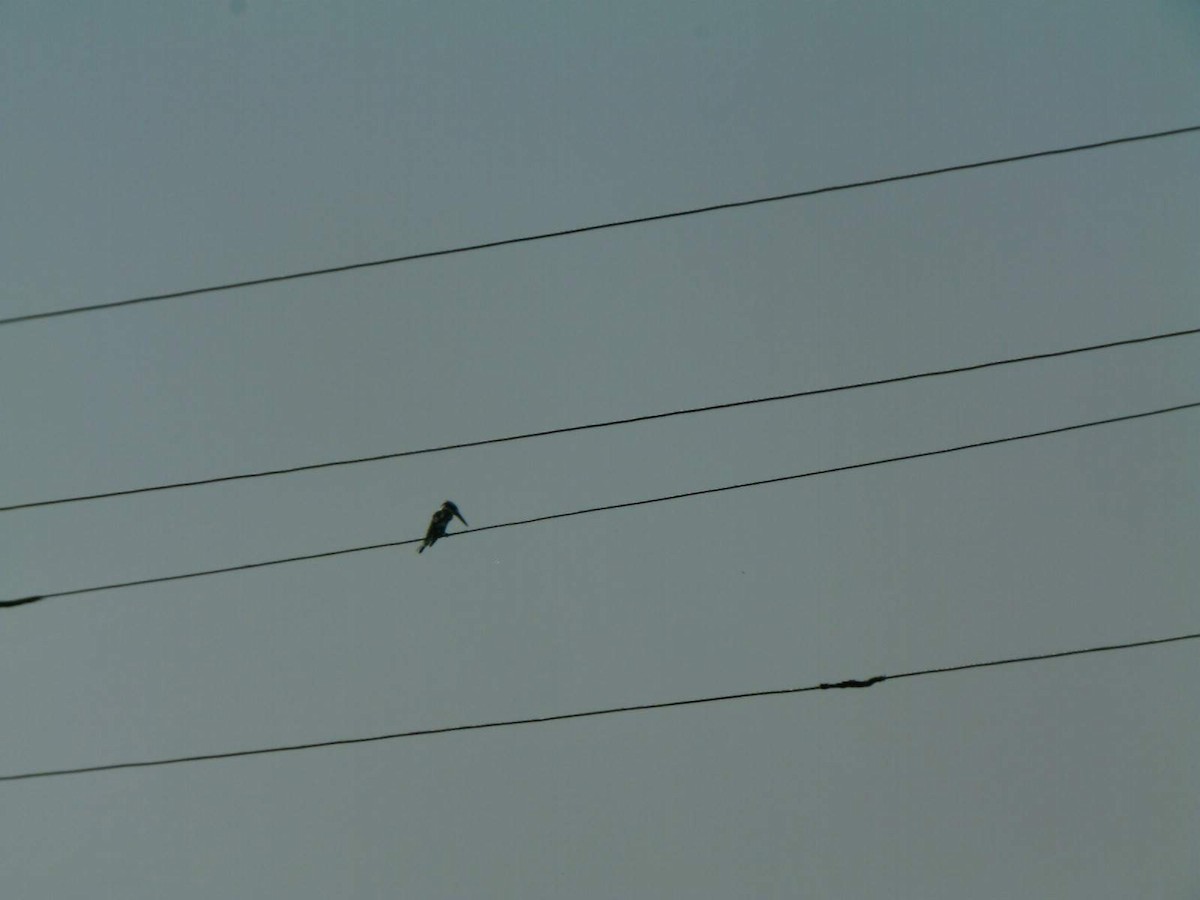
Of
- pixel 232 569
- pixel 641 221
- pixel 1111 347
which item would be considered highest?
pixel 641 221

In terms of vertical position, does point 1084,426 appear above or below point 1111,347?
below

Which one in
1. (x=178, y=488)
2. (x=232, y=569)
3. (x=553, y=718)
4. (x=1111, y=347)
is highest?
(x=1111, y=347)

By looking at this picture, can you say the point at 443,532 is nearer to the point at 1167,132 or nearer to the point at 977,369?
the point at 977,369

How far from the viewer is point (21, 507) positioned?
7.65 ft

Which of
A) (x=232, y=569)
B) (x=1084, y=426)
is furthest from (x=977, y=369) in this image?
(x=232, y=569)

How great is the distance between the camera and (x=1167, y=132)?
2.26 meters

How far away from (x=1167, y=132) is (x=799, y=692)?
6.66ft

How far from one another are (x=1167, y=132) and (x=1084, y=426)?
35.8 inches

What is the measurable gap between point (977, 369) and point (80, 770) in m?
3.05

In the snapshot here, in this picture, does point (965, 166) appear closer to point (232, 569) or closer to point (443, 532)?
point (443, 532)

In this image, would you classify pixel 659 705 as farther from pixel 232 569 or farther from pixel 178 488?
pixel 178 488

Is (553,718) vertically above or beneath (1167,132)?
beneath

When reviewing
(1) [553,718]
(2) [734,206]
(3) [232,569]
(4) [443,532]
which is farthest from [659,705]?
(2) [734,206]

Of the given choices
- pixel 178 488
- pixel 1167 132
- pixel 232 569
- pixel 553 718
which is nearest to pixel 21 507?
pixel 178 488
